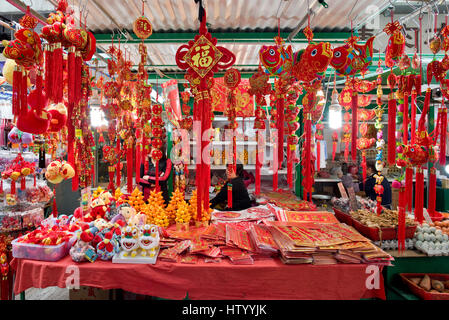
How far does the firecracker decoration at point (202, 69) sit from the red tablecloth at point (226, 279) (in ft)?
2.22

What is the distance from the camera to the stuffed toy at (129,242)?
1.87 meters

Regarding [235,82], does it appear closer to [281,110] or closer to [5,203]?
[281,110]

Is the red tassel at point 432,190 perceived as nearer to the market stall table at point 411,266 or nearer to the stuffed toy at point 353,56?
A: the market stall table at point 411,266

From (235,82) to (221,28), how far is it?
A: 1177 mm

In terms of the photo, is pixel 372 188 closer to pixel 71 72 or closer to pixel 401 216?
pixel 401 216

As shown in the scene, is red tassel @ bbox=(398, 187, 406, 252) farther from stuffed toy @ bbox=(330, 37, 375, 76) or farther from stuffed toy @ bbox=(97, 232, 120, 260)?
stuffed toy @ bbox=(97, 232, 120, 260)

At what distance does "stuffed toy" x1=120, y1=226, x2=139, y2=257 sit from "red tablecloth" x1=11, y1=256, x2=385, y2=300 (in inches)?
3.7

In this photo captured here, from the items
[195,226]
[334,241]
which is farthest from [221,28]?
[334,241]

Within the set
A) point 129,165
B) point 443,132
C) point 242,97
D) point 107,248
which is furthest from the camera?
point 242,97

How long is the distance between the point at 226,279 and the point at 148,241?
0.64 m

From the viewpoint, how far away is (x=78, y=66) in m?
1.33

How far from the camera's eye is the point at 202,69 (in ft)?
4.52

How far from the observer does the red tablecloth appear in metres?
1.80

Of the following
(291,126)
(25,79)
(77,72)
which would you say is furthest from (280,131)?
(25,79)
